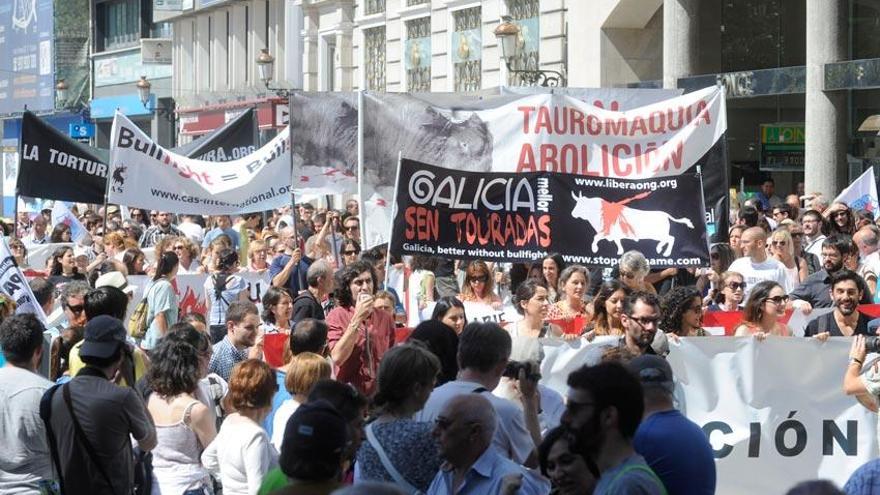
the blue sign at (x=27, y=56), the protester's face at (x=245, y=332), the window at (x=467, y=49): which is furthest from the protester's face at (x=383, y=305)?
the blue sign at (x=27, y=56)

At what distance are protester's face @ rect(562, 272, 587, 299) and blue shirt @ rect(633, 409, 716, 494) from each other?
5140mm

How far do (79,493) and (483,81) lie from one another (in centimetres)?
2505

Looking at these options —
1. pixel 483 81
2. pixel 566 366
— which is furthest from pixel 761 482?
pixel 483 81

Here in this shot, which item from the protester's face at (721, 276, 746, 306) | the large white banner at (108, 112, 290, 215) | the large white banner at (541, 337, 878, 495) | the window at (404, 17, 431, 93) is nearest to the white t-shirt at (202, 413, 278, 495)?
the large white banner at (541, 337, 878, 495)

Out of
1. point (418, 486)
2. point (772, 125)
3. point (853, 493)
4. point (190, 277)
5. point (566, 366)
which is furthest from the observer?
point (772, 125)

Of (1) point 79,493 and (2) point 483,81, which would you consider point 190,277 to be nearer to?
(1) point 79,493

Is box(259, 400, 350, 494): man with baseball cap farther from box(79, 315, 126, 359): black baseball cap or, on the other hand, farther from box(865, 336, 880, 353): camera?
box(865, 336, 880, 353): camera

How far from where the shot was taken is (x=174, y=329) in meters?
8.12

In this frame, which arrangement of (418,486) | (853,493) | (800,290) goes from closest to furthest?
(853,493), (418,486), (800,290)

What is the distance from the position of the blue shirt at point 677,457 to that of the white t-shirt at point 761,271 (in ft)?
23.0

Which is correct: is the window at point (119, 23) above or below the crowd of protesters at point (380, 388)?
above

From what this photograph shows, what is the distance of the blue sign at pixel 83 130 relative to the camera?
63.5 m

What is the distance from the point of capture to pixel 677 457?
5.70m

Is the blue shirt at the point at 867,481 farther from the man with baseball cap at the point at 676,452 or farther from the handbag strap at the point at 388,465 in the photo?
the handbag strap at the point at 388,465
